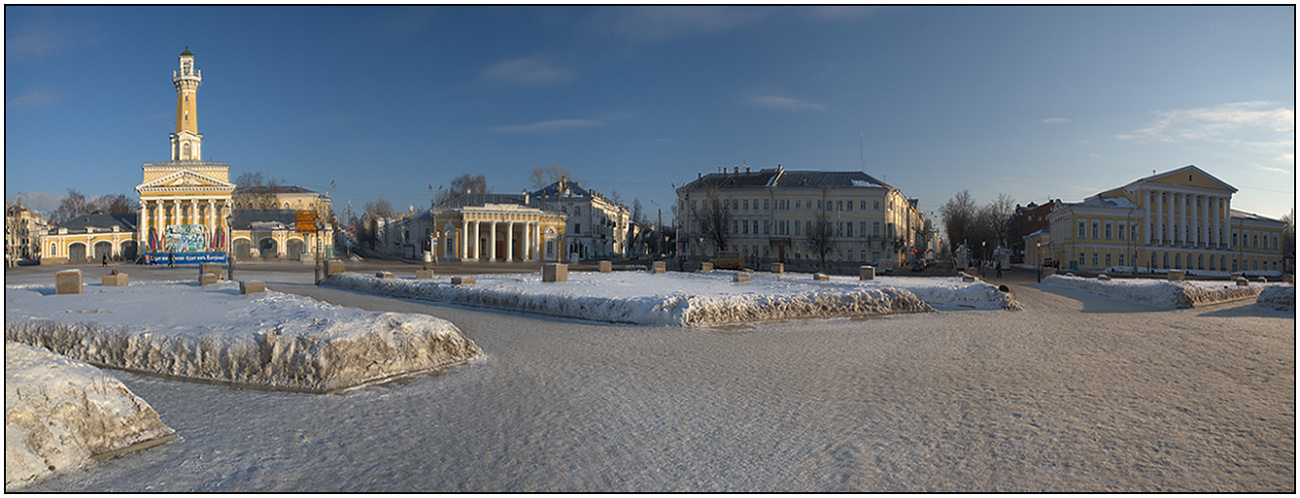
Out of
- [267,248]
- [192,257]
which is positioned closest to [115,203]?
[267,248]

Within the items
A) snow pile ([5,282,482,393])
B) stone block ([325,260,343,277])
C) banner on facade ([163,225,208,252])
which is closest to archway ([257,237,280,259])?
banner on facade ([163,225,208,252])

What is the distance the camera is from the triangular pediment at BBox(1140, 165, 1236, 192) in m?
60.4

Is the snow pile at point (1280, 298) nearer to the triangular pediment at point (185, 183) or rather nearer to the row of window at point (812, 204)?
the row of window at point (812, 204)

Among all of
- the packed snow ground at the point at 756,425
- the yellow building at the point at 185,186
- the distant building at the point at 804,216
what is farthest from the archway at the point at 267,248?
the packed snow ground at the point at 756,425

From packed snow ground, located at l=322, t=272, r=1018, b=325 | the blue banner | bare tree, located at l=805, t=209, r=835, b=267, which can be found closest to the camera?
packed snow ground, located at l=322, t=272, r=1018, b=325

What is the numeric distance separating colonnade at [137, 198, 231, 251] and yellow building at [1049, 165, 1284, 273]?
305 ft

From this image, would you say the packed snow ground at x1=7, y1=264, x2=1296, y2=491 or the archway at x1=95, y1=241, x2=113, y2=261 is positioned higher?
the archway at x1=95, y1=241, x2=113, y2=261

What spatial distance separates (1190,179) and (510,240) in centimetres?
6952

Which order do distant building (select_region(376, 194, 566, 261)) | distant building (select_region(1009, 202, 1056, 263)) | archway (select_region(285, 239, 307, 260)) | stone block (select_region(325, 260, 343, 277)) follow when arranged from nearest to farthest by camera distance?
stone block (select_region(325, 260, 343, 277))
distant building (select_region(376, 194, 566, 261))
archway (select_region(285, 239, 307, 260))
distant building (select_region(1009, 202, 1056, 263))

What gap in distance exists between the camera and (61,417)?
509 centimetres

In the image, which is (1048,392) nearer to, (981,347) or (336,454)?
(981,347)

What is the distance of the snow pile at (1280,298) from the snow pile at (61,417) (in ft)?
90.1

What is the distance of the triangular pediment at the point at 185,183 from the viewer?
245ft

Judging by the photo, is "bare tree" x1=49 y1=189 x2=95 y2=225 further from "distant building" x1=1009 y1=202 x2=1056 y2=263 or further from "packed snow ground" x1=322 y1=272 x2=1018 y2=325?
"distant building" x1=1009 y1=202 x2=1056 y2=263
